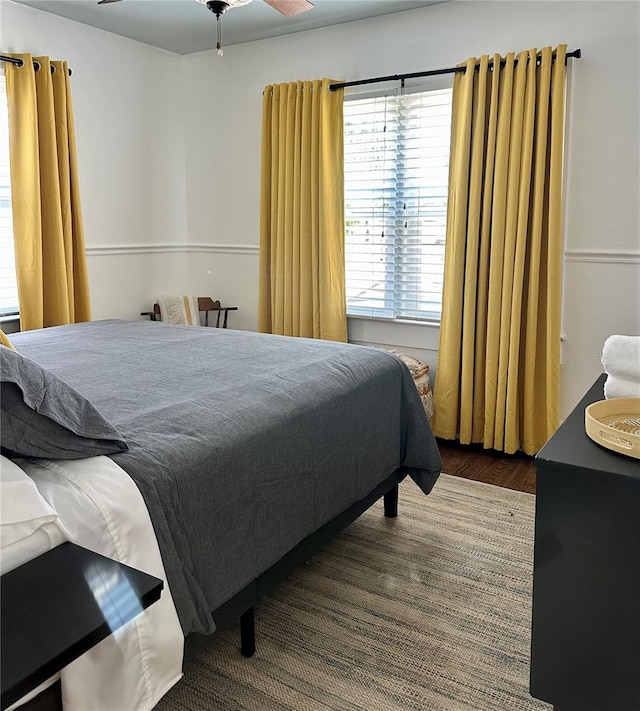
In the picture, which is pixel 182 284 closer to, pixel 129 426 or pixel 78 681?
pixel 129 426

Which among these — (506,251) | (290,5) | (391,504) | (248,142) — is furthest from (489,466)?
(248,142)

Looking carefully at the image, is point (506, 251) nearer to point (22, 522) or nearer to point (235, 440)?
point (235, 440)

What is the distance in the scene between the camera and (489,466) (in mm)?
3455

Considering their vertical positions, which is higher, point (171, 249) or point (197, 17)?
point (197, 17)

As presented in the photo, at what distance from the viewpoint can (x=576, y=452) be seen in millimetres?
1350

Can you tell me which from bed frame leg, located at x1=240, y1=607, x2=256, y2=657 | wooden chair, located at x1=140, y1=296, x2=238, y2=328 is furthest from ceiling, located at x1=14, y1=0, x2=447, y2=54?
bed frame leg, located at x1=240, y1=607, x2=256, y2=657

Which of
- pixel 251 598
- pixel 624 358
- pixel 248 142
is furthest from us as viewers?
pixel 248 142

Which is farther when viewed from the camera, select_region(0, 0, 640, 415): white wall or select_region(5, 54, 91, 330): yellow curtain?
select_region(5, 54, 91, 330): yellow curtain

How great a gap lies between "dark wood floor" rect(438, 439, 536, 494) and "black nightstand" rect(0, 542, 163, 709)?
2.49 meters

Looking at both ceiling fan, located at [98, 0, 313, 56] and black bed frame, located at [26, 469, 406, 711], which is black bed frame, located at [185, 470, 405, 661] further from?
ceiling fan, located at [98, 0, 313, 56]

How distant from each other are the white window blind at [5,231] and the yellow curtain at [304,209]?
1.52 m

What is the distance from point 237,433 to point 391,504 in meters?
1.28

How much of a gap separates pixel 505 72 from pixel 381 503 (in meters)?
2.28

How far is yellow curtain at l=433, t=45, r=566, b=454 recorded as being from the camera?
10.7 ft
